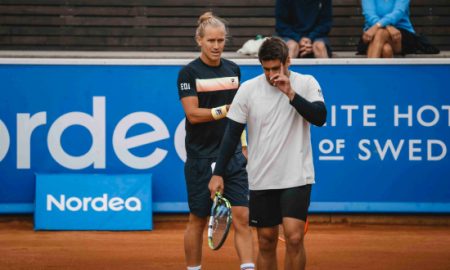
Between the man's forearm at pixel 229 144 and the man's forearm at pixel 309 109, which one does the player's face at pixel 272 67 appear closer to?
the man's forearm at pixel 309 109

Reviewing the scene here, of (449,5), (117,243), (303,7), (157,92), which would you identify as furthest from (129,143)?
(449,5)

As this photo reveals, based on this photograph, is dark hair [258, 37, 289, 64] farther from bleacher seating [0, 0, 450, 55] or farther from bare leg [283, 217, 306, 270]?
bleacher seating [0, 0, 450, 55]

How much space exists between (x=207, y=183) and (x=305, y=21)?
4624 millimetres

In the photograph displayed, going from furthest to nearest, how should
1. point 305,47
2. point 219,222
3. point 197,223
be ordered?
point 305,47 → point 197,223 → point 219,222

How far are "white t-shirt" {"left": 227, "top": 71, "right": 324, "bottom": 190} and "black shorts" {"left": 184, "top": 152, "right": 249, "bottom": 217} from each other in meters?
0.87

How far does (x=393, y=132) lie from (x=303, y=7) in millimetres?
1981

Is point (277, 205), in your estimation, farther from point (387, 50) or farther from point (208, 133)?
point (387, 50)

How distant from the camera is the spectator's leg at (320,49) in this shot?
12.0m

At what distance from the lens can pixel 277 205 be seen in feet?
23.4

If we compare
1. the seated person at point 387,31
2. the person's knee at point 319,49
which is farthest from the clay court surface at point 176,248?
the seated person at point 387,31

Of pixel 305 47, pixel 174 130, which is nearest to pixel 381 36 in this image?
→ pixel 305 47

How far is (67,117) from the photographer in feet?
37.0

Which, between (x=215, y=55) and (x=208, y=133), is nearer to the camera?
(x=215, y=55)

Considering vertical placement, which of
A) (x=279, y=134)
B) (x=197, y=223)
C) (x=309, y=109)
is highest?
(x=309, y=109)
